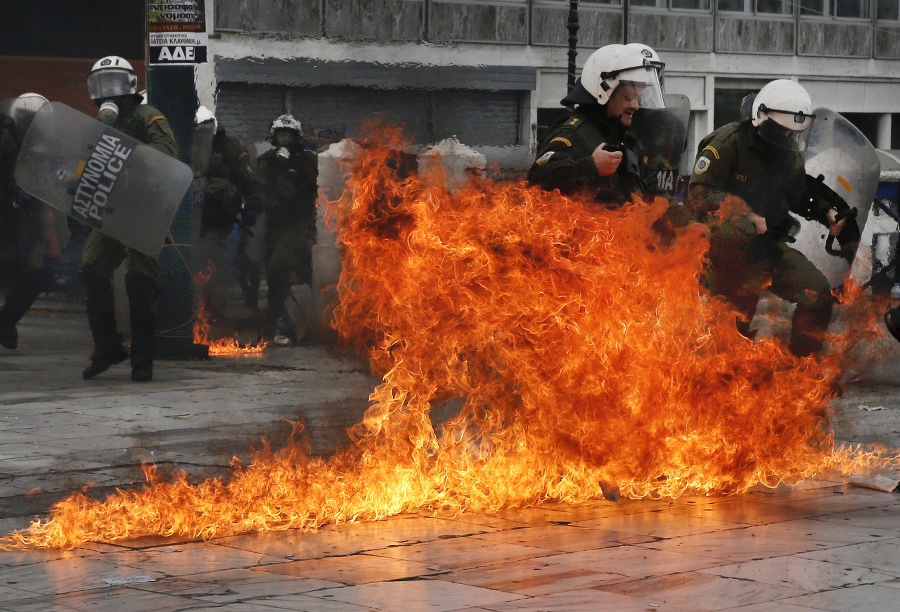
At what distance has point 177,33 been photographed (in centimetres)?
648

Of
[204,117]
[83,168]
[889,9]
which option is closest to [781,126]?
[204,117]

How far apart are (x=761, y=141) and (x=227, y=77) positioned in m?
2.94

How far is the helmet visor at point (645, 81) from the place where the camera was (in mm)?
6332

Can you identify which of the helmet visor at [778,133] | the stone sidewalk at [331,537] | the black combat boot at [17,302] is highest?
the helmet visor at [778,133]

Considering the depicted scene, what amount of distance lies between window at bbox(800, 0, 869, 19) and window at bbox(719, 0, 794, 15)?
17cm

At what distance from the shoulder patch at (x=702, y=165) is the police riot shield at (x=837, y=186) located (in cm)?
68

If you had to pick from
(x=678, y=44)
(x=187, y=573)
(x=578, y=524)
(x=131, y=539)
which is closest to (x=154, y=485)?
(x=131, y=539)

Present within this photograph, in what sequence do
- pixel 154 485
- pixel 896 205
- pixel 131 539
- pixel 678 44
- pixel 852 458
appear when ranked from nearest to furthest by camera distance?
pixel 131 539
pixel 154 485
pixel 852 458
pixel 678 44
pixel 896 205

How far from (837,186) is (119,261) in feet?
13.6

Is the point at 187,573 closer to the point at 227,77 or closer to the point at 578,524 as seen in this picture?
the point at 578,524

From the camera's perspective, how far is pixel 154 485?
5578 mm

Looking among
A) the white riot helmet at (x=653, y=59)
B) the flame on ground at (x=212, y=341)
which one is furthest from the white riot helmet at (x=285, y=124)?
the white riot helmet at (x=653, y=59)

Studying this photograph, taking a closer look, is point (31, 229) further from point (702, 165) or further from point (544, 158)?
point (702, 165)

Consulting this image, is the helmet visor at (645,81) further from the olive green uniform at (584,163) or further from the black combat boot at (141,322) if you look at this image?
the black combat boot at (141,322)
